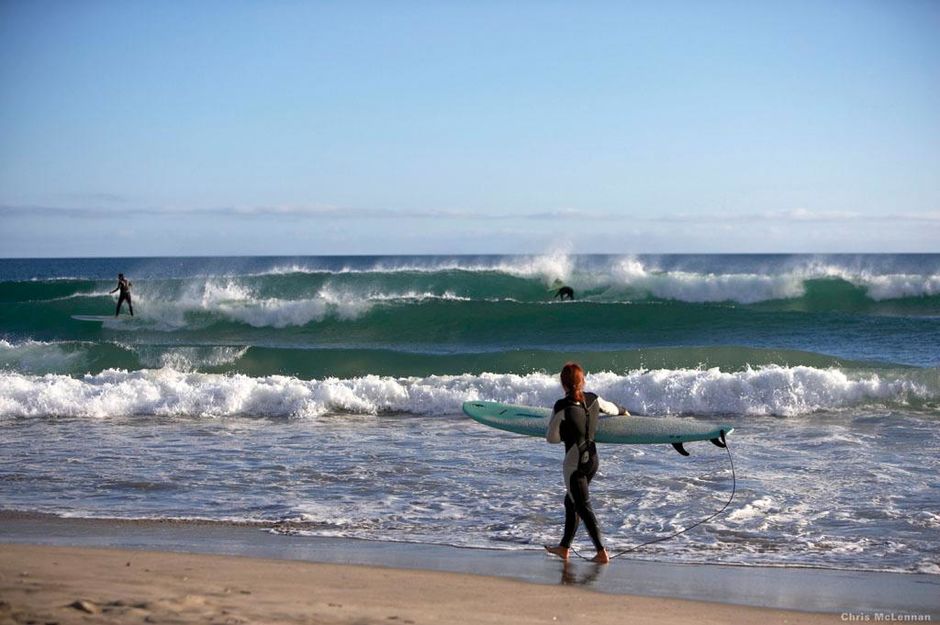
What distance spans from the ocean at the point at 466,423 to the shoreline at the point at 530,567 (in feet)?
0.75

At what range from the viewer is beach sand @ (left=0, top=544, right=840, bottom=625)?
14.3ft

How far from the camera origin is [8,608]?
4.20m

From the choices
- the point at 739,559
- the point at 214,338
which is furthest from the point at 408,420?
the point at 214,338

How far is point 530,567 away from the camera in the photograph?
596cm

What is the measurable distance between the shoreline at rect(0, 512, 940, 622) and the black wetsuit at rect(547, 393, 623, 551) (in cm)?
37

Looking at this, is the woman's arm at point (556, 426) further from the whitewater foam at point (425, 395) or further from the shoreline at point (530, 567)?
the whitewater foam at point (425, 395)

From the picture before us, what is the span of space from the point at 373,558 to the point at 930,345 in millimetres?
16566

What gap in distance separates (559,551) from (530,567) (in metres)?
0.26

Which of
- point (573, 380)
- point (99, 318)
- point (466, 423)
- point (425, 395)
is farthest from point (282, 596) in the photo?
point (99, 318)

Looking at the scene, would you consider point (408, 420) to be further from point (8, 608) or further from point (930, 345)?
point (930, 345)

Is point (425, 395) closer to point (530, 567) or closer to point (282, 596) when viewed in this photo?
point (530, 567)

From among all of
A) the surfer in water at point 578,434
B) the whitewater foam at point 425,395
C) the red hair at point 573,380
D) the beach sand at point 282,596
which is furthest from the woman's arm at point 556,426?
the whitewater foam at point 425,395

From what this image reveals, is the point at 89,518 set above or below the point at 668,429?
below

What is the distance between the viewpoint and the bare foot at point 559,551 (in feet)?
20.0
